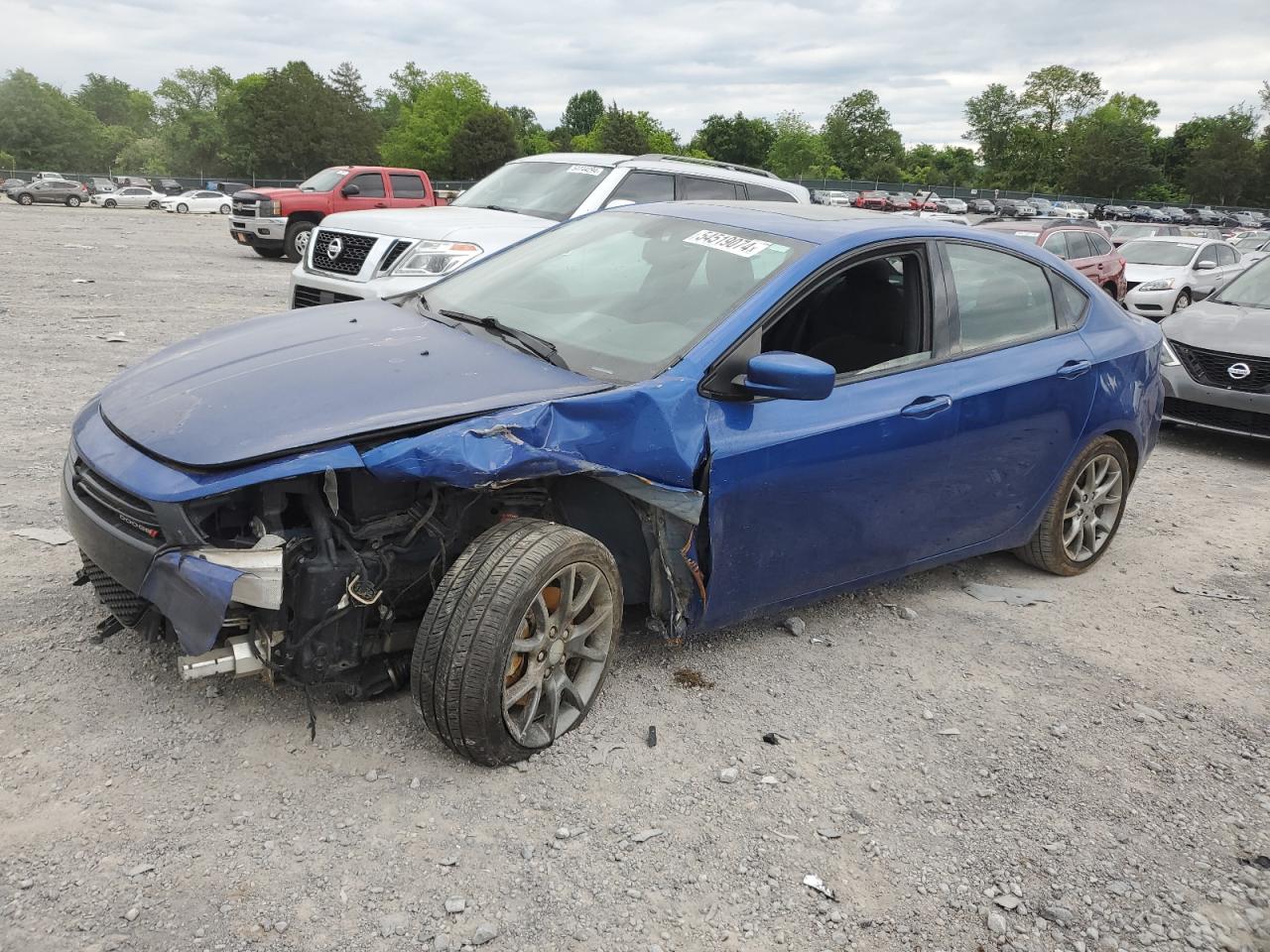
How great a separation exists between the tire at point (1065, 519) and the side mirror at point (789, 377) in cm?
→ 195

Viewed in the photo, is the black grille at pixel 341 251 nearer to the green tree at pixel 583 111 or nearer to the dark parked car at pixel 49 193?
the dark parked car at pixel 49 193

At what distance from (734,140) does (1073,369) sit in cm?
10402

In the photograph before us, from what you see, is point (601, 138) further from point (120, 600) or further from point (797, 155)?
point (120, 600)

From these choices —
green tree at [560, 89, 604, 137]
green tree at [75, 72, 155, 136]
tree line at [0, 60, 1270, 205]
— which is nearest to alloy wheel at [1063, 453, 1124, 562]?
tree line at [0, 60, 1270, 205]

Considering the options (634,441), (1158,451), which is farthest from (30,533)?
(1158,451)

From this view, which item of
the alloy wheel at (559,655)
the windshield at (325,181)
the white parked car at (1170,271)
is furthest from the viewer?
the windshield at (325,181)

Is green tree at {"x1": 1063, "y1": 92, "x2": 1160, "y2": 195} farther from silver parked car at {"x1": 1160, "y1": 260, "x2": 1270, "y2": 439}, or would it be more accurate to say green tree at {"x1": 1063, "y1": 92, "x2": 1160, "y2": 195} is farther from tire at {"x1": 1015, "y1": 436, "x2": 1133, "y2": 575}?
tire at {"x1": 1015, "y1": 436, "x2": 1133, "y2": 575}

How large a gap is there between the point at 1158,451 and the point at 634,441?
6272mm

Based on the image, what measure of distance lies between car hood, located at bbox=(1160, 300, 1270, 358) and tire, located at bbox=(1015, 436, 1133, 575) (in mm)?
3418

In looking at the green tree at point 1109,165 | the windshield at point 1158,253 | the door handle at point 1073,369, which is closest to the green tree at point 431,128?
the green tree at point 1109,165

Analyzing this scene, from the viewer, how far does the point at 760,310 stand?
11.3 feet

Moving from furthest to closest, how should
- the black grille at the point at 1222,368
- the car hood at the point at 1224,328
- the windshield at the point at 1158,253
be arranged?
the windshield at the point at 1158,253 < the car hood at the point at 1224,328 < the black grille at the point at 1222,368

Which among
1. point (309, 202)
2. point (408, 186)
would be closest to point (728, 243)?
point (309, 202)

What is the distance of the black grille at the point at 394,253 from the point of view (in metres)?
8.70
